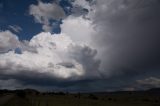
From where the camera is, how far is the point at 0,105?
49062 mm

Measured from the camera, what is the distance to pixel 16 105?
177 ft

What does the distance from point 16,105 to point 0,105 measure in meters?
5.28

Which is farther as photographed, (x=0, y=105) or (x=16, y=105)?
(x=16, y=105)
